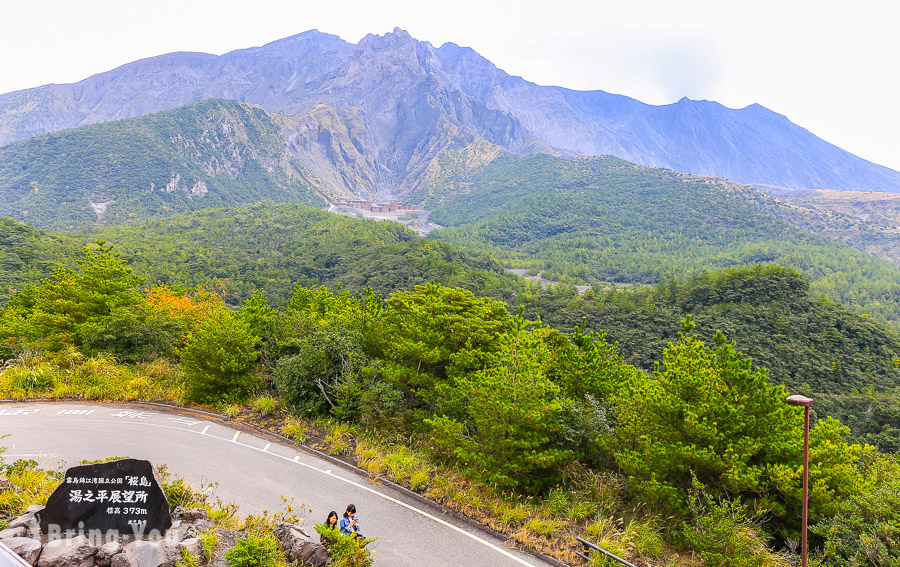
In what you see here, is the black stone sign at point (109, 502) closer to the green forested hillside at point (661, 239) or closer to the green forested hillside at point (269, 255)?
the green forested hillside at point (269, 255)

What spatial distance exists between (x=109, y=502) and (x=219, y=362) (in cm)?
878

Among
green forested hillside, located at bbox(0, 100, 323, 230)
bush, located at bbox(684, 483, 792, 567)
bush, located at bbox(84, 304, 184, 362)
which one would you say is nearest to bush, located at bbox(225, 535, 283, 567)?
bush, located at bbox(684, 483, 792, 567)

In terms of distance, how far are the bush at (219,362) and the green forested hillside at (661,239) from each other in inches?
4032

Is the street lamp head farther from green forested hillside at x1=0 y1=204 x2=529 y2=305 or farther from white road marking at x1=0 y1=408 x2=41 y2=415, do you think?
green forested hillside at x1=0 y1=204 x2=529 y2=305

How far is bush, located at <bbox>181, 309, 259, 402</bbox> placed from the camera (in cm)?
1597

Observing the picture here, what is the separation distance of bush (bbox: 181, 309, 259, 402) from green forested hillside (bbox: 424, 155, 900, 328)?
4032 inches

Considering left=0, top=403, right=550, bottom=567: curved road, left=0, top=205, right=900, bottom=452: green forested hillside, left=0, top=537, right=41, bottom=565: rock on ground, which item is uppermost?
left=0, top=537, right=41, bottom=565: rock on ground

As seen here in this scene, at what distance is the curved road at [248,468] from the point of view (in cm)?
903

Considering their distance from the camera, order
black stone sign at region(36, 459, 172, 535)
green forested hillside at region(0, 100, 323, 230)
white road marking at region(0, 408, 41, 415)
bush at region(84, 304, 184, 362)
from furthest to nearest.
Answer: green forested hillside at region(0, 100, 323, 230), bush at region(84, 304, 184, 362), white road marking at region(0, 408, 41, 415), black stone sign at region(36, 459, 172, 535)

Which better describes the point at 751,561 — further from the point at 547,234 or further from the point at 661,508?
the point at 547,234

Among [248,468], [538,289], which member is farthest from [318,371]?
[538,289]

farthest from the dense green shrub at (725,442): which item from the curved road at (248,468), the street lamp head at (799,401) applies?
the curved road at (248,468)

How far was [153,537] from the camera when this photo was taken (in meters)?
7.69

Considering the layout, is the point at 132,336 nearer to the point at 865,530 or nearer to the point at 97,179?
the point at 865,530
